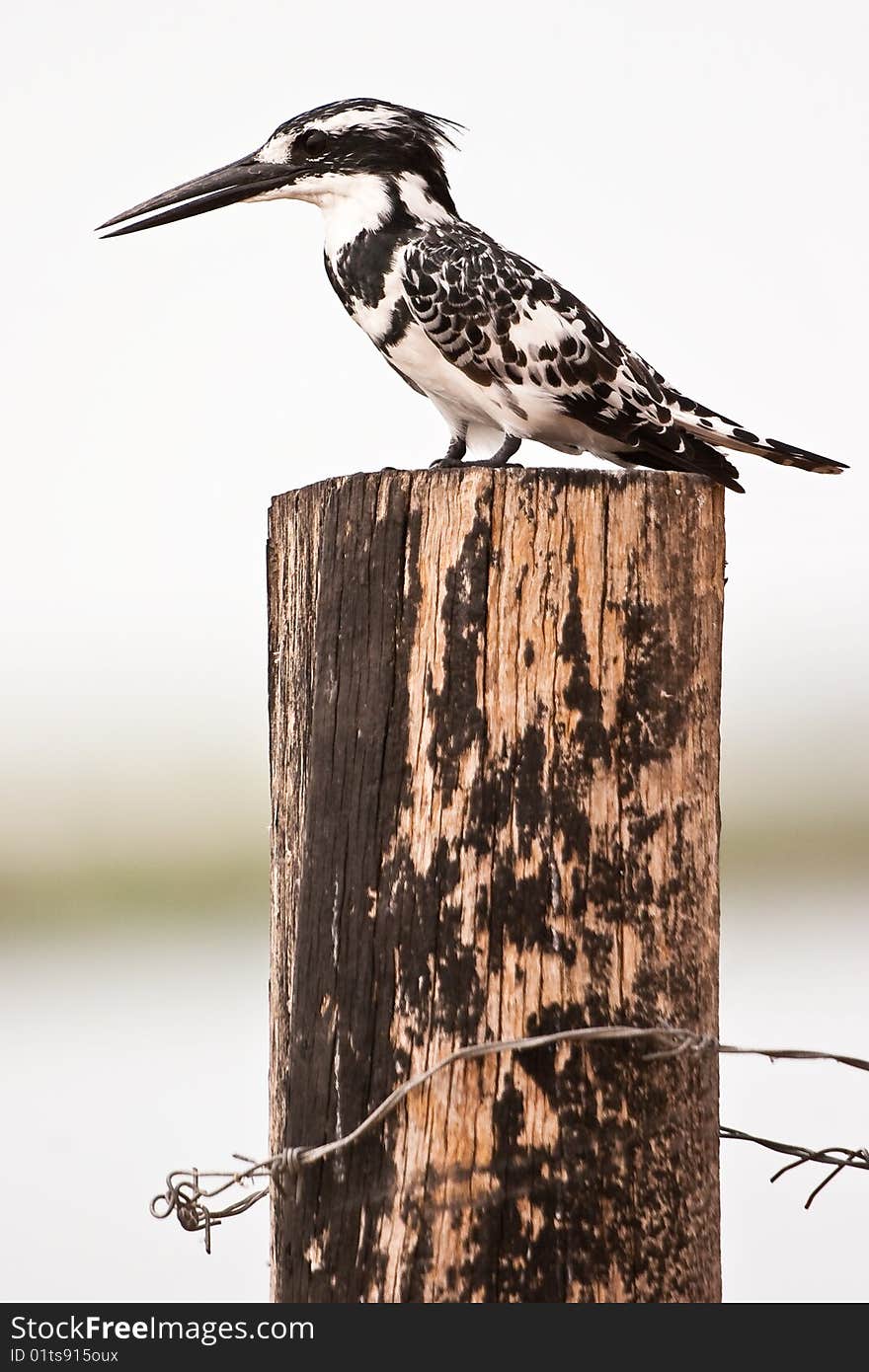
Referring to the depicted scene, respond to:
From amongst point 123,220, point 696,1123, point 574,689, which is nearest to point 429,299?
point 123,220

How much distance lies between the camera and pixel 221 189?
335 centimetres

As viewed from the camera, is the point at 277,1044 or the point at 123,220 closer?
the point at 277,1044

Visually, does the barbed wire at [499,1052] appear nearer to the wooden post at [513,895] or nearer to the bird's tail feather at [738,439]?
the wooden post at [513,895]

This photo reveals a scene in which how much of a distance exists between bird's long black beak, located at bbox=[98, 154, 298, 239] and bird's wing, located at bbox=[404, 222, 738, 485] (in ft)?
1.60

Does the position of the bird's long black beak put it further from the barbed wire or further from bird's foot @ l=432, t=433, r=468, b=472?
the barbed wire

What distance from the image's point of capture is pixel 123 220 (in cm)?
340

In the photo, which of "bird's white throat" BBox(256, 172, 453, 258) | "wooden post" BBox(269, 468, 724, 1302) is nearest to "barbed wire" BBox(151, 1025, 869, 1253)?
"wooden post" BBox(269, 468, 724, 1302)

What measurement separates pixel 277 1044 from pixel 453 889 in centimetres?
52

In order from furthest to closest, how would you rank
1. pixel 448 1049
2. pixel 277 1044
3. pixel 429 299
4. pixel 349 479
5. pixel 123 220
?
pixel 123 220 → pixel 429 299 → pixel 277 1044 → pixel 349 479 → pixel 448 1049

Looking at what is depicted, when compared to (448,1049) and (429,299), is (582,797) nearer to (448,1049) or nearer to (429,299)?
(448,1049)

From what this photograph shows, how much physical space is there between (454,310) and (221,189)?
0.74m

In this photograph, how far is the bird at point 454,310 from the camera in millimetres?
3035

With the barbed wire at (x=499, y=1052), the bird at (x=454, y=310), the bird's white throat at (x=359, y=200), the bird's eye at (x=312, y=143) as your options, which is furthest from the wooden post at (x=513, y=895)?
the bird's eye at (x=312, y=143)

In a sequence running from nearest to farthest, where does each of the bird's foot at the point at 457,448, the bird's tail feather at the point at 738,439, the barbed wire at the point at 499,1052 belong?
the barbed wire at the point at 499,1052
the bird's tail feather at the point at 738,439
the bird's foot at the point at 457,448
